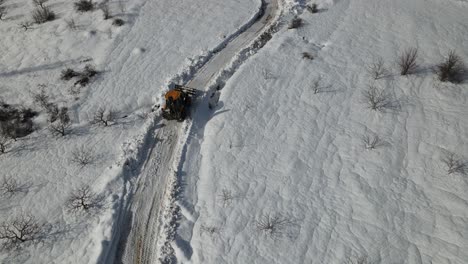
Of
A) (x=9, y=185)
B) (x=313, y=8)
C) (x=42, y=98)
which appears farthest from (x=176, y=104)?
(x=313, y=8)

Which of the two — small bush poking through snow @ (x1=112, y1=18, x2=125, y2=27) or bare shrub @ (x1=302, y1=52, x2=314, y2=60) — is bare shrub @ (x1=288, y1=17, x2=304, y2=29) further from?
small bush poking through snow @ (x1=112, y1=18, x2=125, y2=27)

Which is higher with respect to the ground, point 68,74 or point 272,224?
point 68,74

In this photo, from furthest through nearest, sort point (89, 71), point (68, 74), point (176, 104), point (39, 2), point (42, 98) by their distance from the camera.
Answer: point (39, 2) < point (89, 71) < point (68, 74) < point (42, 98) < point (176, 104)

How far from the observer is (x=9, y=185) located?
13.8 meters

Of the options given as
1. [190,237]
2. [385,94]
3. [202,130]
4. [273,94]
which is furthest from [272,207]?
[385,94]

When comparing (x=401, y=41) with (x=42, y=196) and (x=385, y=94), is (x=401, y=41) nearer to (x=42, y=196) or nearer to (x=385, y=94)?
(x=385, y=94)

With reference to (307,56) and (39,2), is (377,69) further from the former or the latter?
(39,2)

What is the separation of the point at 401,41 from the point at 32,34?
20934 mm

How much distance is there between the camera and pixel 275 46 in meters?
19.4

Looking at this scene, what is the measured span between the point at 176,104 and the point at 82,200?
5571 mm

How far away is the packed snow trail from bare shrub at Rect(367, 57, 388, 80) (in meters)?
7.20

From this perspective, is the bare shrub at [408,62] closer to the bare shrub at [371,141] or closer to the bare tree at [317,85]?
the bare tree at [317,85]

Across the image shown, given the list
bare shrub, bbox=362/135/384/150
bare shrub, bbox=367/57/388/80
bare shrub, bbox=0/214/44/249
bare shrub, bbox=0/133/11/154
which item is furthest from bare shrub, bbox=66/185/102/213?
bare shrub, bbox=367/57/388/80

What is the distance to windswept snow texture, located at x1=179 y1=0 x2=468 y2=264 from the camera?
12141 mm
